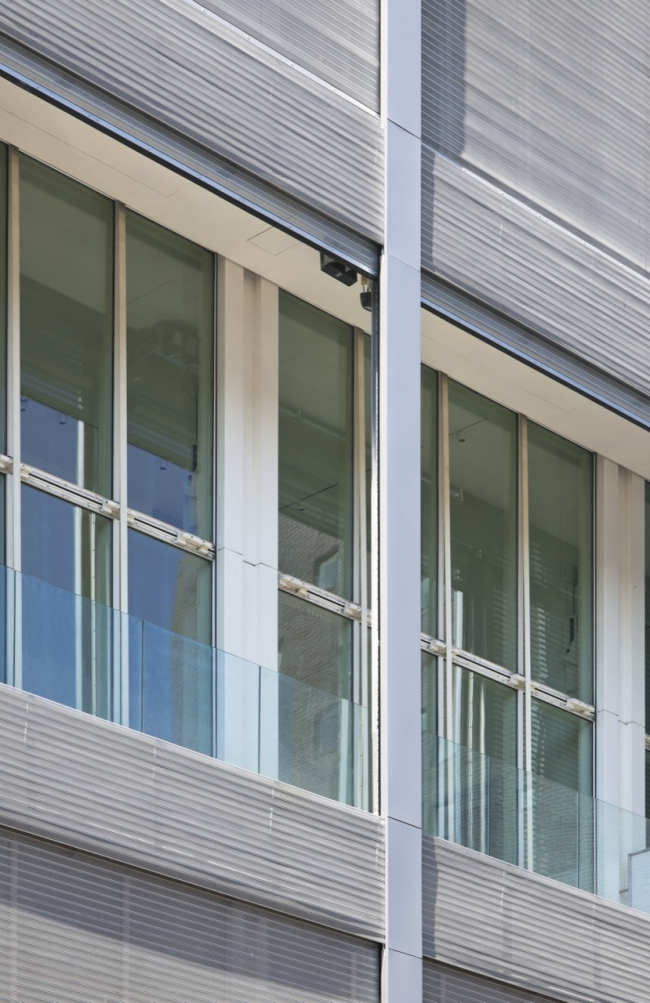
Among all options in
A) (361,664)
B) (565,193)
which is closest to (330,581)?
(361,664)

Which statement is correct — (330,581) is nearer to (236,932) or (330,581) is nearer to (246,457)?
(246,457)

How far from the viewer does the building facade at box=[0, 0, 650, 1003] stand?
1033 cm

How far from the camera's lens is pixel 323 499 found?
46.9 feet

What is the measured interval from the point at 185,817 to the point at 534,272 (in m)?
5.44

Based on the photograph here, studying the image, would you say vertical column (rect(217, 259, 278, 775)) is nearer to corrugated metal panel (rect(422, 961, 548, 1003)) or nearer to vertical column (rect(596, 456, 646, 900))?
corrugated metal panel (rect(422, 961, 548, 1003))

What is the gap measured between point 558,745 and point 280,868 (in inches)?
220

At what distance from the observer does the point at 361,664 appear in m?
13.8

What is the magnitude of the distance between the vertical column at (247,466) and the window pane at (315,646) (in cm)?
13

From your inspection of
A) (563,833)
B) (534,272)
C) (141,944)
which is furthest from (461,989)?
(534,272)

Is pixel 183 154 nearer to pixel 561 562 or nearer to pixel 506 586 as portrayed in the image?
pixel 506 586

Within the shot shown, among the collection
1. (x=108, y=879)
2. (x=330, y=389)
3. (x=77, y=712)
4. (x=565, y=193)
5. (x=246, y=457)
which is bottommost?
(x=108, y=879)

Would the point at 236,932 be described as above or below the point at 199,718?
below

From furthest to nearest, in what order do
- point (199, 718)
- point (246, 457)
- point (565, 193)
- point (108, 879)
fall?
point (565, 193) → point (246, 457) → point (199, 718) → point (108, 879)

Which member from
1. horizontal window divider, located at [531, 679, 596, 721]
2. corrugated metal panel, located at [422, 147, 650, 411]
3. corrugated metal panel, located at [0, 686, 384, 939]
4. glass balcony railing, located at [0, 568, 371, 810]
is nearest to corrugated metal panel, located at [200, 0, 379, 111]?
corrugated metal panel, located at [422, 147, 650, 411]
